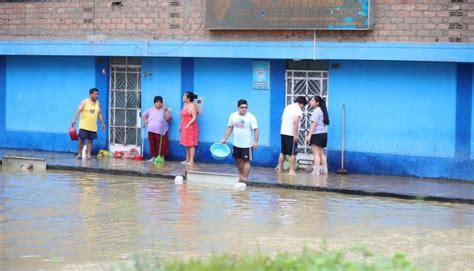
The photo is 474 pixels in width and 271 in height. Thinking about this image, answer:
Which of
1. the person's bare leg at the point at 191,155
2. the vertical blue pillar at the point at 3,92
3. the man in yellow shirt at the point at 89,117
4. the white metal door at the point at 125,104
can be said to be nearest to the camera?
the person's bare leg at the point at 191,155

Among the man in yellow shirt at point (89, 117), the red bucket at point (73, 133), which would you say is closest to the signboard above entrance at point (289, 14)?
the man in yellow shirt at point (89, 117)

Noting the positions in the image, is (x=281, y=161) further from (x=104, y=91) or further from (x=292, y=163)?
(x=104, y=91)

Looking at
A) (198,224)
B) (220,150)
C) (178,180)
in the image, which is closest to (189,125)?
(220,150)

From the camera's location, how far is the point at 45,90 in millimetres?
23719

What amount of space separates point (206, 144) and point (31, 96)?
17.2 ft

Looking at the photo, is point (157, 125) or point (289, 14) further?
point (157, 125)

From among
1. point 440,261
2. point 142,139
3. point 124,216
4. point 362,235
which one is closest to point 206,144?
point 142,139

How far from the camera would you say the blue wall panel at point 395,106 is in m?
18.8

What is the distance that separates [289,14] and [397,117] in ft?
10.00

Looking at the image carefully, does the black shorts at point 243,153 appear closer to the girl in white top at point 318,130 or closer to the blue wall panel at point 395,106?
the girl in white top at point 318,130

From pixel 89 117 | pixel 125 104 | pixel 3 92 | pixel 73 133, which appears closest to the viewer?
pixel 89 117

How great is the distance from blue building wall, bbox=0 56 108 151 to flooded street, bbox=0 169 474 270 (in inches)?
209

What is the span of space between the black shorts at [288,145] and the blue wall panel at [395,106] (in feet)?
3.78

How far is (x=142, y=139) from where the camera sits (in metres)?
22.3
